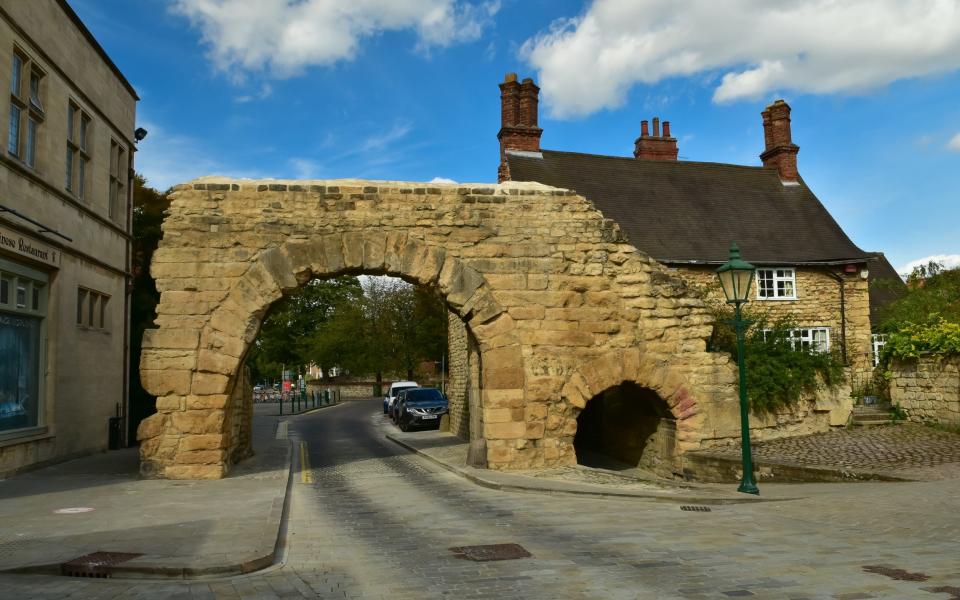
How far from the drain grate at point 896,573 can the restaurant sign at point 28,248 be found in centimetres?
1160

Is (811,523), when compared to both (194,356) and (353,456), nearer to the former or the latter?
(194,356)

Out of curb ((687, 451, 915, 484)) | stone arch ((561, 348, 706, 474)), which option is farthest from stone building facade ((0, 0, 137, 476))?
curb ((687, 451, 915, 484))

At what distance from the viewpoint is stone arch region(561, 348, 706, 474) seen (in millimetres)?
12258

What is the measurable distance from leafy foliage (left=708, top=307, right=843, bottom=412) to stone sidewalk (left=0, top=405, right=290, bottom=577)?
338 inches

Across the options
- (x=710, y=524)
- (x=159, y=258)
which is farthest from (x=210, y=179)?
(x=710, y=524)

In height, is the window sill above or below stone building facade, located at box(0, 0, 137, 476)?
below

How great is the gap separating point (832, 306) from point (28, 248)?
66.0 feet

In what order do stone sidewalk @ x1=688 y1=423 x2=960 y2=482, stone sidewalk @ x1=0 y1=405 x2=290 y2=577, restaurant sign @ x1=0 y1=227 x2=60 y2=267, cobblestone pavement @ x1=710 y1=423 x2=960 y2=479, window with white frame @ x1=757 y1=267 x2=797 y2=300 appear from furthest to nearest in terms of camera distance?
window with white frame @ x1=757 y1=267 x2=797 y2=300 < restaurant sign @ x1=0 y1=227 x2=60 y2=267 < cobblestone pavement @ x1=710 y1=423 x2=960 y2=479 < stone sidewalk @ x1=688 y1=423 x2=960 y2=482 < stone sidewalk @ x1=0 y1=405 x2=290 y2=577

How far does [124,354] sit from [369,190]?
27.8 feet

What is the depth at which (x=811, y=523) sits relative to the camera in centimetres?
756

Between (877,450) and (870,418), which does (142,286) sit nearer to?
(877,450)

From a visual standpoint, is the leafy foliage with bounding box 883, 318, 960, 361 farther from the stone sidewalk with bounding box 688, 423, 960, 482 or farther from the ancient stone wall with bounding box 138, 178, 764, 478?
the ancient stone wall with bounding box 138, 178, 764, 478

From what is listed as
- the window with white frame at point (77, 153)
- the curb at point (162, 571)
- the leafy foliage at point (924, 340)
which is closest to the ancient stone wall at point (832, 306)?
the leafy foliage at point (924, 340)

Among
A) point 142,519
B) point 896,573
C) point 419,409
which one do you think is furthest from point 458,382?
point 896,573
